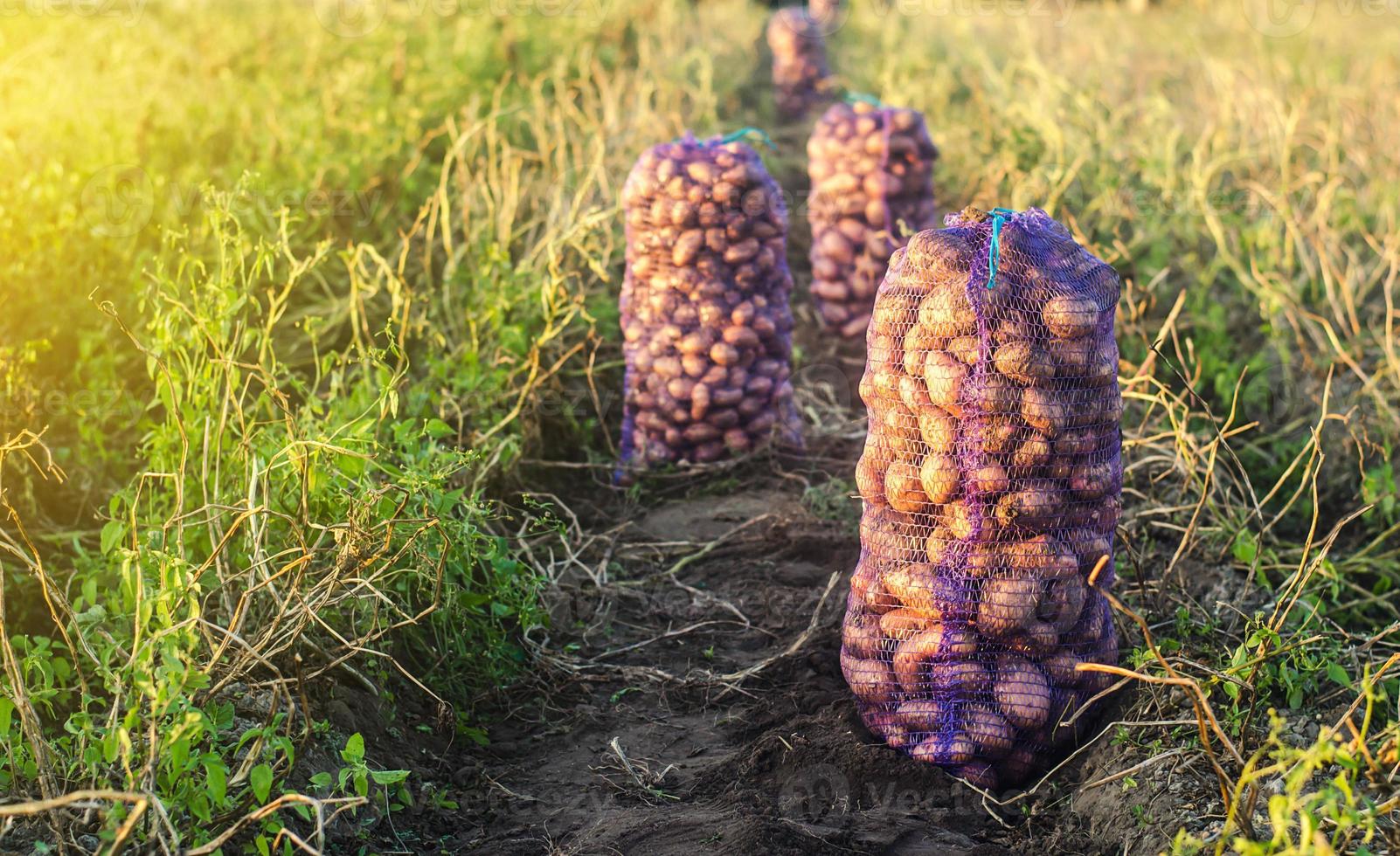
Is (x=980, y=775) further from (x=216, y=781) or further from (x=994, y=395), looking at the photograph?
(x=216, y=781)

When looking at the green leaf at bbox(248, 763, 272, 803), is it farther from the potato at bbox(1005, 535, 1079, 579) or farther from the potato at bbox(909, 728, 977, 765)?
the potato at bbox(1005, 535, 1079, 579)

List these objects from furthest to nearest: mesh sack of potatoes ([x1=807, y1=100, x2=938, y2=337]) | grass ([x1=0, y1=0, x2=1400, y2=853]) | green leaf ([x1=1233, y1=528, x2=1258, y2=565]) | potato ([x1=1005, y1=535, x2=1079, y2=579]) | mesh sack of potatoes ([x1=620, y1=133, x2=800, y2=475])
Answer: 1. mesh sack of potatoes ([x1=807, y1=100, x2=938, y2=337])
2. mesh sack of potatoes ([x1=620, y1=133, x2=800, y2=475])
3. green leaf ([x1=1233, y1=528, x2=1258, y2=565])
4. potato ([x1=1005, y1=535, x2=1079, y2=579])
5. grass ([x1=0, y1=0, x2=1400, y2=853])

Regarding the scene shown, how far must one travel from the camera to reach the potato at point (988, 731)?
8.30 ft

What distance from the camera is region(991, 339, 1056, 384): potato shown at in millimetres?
2434

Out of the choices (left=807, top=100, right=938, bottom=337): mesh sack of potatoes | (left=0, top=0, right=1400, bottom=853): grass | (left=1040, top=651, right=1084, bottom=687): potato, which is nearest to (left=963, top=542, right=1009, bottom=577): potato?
(left=1040, top=651, right=1084, bottom=687): potato

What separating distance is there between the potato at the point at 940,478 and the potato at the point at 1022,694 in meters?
0.37

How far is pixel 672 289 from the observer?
407 cm

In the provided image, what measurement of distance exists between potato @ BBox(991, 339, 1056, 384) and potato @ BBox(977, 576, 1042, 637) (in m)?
0.41

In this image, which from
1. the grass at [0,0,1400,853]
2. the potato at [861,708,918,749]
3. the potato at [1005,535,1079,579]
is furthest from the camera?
the potato at [861,708,918,749]

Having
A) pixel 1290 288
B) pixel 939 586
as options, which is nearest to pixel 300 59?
pixel 1290 288

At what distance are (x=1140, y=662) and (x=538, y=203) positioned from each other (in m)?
3.52

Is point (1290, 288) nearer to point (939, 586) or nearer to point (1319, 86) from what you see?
point (939, 586)

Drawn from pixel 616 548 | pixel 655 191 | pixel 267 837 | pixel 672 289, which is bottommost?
pixel 616 548

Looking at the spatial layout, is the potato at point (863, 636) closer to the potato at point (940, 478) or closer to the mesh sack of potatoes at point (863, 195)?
the potato at point (940, 478)
